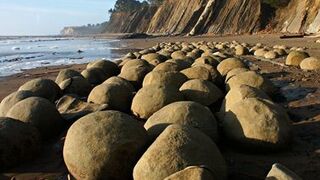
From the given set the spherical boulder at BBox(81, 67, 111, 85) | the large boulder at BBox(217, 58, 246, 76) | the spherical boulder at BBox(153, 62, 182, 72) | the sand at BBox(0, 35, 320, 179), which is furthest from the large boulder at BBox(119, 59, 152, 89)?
the sand at BBox(0, 35, 320, 179)

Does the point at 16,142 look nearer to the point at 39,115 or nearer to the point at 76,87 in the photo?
the point at 39,115

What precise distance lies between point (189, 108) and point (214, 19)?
49.7m

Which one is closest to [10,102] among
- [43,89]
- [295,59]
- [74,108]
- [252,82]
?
[43,89]

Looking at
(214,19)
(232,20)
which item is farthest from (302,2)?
(214,19)

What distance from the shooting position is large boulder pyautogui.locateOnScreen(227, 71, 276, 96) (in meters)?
7.50

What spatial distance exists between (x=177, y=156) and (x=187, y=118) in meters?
1.23

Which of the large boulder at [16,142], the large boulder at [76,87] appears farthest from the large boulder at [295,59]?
the large boulder at [16,142]

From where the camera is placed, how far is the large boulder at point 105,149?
450cm

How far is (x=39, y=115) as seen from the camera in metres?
6.36

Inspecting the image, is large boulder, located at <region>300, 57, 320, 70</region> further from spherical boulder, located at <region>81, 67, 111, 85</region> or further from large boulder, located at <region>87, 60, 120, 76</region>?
spherical boulder, located at <region>81, 67, 111, 85</region>

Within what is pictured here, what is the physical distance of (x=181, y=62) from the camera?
393 inches

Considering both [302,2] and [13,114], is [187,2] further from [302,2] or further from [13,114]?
[13,114]

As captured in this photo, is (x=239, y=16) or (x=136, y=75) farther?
(x=239, y=16)

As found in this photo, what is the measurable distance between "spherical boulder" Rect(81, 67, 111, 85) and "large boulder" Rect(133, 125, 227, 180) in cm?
628
